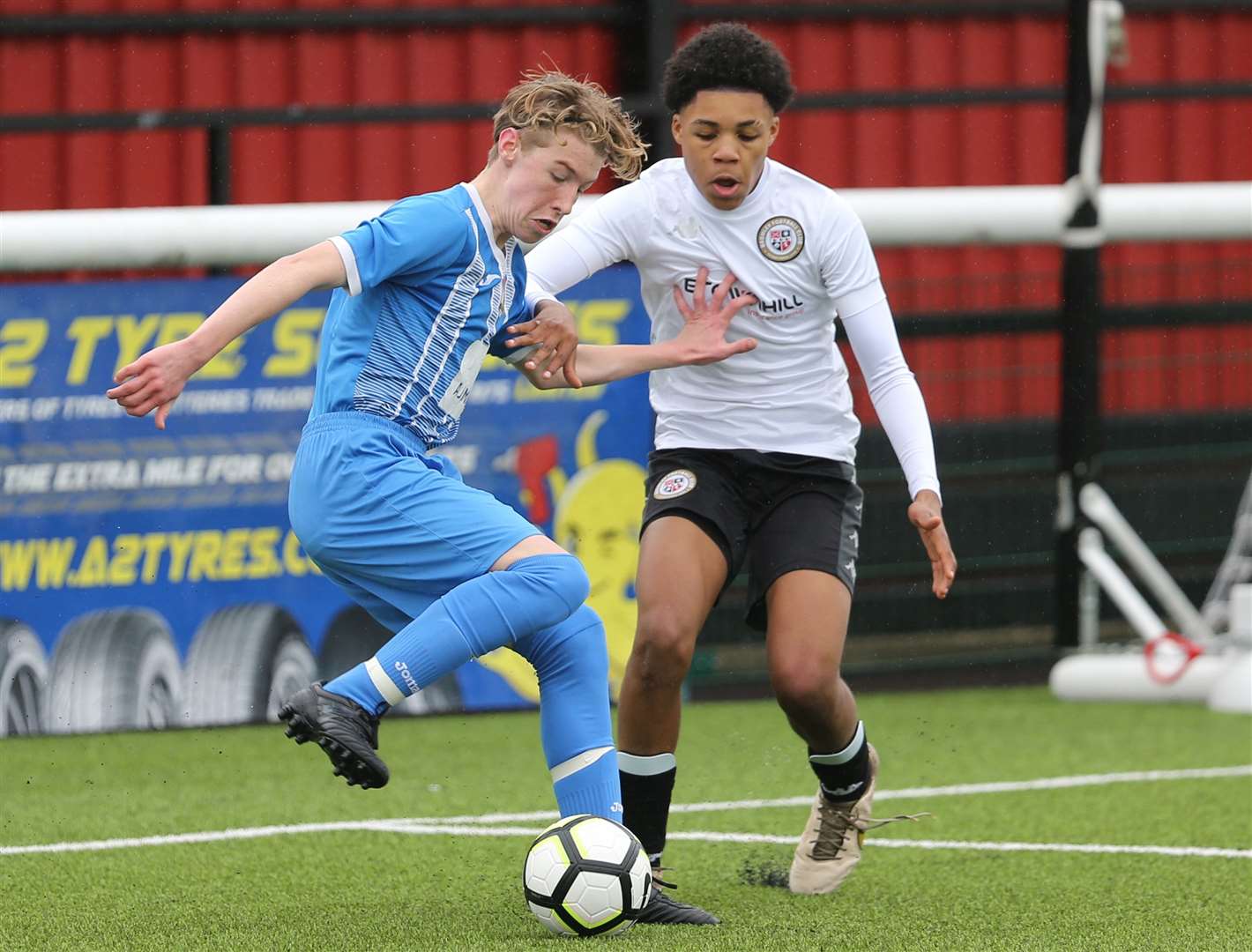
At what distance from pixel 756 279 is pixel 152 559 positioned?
3.68m

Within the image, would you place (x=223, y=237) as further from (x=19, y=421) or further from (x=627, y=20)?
(x=627, y=20)

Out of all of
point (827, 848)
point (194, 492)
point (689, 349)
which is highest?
point (689, 349)

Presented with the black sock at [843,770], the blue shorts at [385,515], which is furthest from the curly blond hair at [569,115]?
the black sock at [843,770]

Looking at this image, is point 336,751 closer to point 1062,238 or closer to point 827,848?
point 827,848

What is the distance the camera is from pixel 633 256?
539 cm

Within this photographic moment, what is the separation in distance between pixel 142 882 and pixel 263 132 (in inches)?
297

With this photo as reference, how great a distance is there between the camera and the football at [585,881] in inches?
177

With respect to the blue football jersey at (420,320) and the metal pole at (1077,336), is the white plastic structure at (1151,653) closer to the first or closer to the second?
the metal pole at (1077,336)

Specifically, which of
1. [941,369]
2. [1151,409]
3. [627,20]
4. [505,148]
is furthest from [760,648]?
[505,148]

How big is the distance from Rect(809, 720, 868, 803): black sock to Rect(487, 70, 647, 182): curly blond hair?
160 centimetres

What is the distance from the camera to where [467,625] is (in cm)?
440

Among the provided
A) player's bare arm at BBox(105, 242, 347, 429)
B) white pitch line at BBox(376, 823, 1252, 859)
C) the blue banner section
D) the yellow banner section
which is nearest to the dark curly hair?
player's bare arm at BBox(105, 242, 347, 429)

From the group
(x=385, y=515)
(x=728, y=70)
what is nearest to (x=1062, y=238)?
(x=728, y=70)

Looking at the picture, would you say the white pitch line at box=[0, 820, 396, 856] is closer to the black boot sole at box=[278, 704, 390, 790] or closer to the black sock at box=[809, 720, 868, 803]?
the black sock at box=[809, 720, 868, 803]
